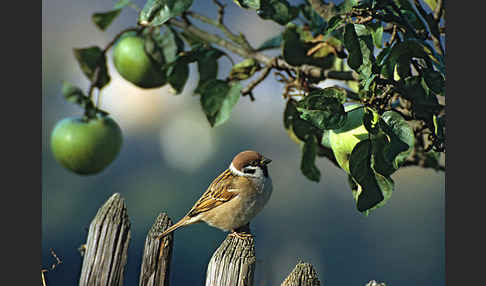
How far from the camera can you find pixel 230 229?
91 cm

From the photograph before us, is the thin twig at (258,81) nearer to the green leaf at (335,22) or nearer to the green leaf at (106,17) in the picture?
the green leaf at (335,22)

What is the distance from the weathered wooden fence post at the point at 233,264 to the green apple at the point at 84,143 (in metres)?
0.44

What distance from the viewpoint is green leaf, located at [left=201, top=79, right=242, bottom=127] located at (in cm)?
106

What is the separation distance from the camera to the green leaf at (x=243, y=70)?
111cm

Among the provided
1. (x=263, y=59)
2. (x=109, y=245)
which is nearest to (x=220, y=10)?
(x=263, y=59)

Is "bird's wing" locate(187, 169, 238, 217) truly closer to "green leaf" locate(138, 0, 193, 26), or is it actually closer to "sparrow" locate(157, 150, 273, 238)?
"sparrow" locate(157, 150, 273, 238)

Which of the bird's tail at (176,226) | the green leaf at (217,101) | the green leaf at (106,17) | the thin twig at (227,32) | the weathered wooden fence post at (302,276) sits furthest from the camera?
the green leaf at (106,17)

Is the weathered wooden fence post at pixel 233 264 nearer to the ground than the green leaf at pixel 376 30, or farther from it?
nearer to the ground

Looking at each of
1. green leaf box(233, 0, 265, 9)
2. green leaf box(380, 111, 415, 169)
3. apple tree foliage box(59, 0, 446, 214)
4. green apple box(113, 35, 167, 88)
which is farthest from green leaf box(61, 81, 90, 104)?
green leaf box(380, 111, 415, 169)

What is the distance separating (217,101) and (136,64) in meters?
0.26

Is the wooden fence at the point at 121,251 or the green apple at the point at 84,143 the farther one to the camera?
the green apple at the point at 84,143

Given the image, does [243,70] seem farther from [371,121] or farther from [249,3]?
[371,121]

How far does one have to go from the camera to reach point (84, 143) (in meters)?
1.15

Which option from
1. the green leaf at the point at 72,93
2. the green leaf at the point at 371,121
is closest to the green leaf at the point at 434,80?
the green leaf at the point at 371,121
